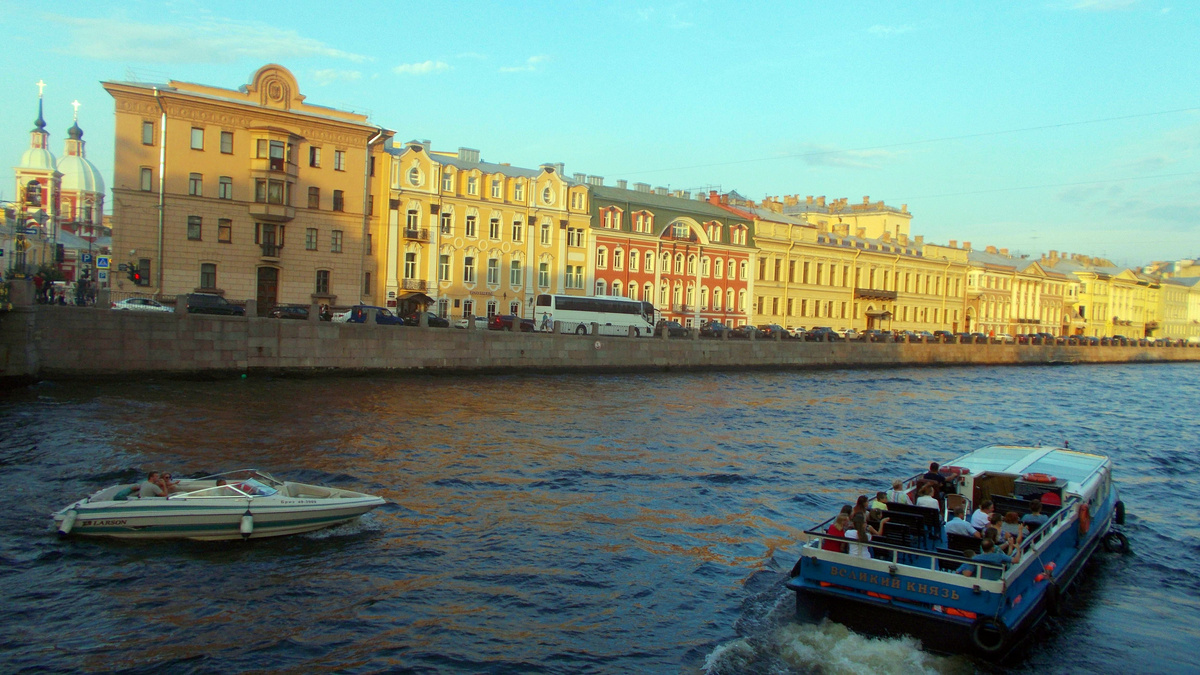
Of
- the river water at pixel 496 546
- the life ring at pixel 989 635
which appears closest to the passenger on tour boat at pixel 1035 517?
the river water at pixel 496 546

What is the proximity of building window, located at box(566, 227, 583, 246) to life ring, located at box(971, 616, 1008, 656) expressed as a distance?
147 feet

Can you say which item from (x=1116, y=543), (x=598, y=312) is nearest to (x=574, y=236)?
(x=598, y=312)

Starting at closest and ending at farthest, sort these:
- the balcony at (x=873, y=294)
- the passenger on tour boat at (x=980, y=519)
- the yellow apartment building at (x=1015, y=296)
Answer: the passenger on tour boat at (x=980, y=519) → the balcony at (x=873, y=294) → the yellow apartment building at (x=1015, y=296)

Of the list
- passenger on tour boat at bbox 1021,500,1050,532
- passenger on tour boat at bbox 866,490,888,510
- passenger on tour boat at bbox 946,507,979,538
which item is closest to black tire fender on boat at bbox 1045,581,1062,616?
A: passenger on tour boat at bbox 1021,500,1050,532

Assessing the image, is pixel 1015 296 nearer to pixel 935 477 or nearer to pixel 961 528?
pixel 935 477

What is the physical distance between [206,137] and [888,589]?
38.0 m

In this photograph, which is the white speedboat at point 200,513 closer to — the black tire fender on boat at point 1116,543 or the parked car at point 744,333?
the black tire fender on boat at point 1116,543

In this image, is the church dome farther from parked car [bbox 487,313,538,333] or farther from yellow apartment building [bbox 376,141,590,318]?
parked car [bbox 487,313,538,333]

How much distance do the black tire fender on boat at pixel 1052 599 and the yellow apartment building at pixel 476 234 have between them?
123 ft

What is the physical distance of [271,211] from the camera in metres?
40.0

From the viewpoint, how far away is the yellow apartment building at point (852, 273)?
208ft

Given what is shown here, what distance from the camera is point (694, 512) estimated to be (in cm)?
1480

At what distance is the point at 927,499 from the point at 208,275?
1416 inches

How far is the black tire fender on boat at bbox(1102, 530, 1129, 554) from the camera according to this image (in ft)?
46.6
